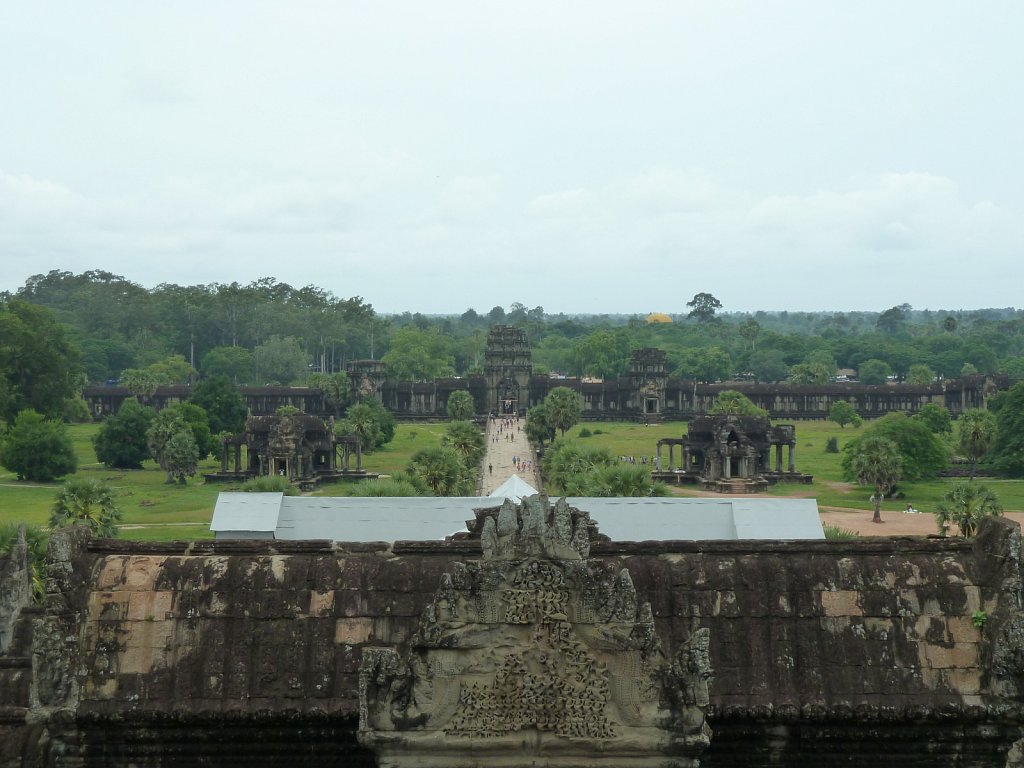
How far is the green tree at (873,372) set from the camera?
17275 centimetres

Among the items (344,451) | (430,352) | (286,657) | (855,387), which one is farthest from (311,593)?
(430,352)

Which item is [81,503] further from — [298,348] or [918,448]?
[298,348]

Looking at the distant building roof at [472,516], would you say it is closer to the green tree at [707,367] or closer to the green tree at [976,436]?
the green tree at [976,436]

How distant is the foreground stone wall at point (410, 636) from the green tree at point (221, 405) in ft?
290

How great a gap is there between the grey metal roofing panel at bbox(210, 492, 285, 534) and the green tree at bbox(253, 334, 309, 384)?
419ft

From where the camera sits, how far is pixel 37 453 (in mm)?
71562

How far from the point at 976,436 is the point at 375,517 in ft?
174

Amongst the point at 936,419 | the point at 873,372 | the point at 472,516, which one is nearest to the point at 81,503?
the point at 472,516

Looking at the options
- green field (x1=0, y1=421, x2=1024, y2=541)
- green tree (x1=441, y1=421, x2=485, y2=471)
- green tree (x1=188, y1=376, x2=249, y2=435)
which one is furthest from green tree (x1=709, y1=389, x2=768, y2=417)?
green tree (x1=441, y1=421, x2=485, y2=471)

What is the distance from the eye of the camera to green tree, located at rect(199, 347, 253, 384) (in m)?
160

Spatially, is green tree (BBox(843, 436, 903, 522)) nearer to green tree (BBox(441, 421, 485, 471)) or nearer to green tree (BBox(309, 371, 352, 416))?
green tree (BBox(441, 421, 485, 471))

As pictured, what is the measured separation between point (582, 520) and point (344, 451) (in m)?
75.2

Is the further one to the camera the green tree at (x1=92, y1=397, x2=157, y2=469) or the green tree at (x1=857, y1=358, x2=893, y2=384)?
the green tree at (x1=857, y1=358, x2=893, y2=384)

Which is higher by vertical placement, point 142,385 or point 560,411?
point 142,385
